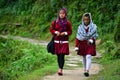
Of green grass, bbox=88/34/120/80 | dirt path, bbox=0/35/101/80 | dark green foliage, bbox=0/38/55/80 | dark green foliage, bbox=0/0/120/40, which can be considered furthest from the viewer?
dark green foliage, bbox=0/0/120/40

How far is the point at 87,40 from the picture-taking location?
10.3 metres

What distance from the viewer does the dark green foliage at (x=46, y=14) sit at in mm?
21391

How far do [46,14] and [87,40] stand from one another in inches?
614

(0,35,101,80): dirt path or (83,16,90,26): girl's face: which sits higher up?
(83,16,90,26): girl's face

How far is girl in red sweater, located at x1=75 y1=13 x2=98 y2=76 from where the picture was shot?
1020 centimetres

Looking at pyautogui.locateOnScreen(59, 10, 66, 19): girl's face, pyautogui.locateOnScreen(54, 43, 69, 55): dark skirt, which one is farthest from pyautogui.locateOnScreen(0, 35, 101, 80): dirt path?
pyautogui.locateOnScreen(59, 10, 66, 19): girl's face

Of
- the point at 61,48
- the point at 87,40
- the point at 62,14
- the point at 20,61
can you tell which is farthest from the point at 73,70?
the point at 20,61

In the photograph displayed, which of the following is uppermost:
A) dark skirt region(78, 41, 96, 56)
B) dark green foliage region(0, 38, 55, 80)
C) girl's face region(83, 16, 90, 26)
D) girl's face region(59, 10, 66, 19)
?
girl's face region(59, 10, 66, 19)

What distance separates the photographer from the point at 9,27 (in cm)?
2833

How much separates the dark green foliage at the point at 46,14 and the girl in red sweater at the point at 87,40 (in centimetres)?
950

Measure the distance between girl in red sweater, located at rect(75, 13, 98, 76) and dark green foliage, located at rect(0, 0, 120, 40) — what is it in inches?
374

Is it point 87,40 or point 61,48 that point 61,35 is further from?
point 87,40

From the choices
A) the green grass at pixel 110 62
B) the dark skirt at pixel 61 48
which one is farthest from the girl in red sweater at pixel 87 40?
the green grass at pixel 110 62

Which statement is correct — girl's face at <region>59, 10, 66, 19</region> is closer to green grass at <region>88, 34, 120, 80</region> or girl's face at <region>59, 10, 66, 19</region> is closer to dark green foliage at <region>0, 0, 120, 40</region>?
green grass at <region>88, 34, 120, 80</region>
